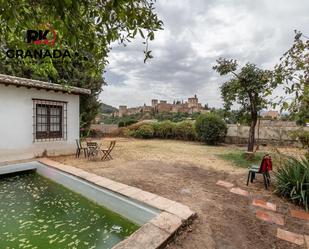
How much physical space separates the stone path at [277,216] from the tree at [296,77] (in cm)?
177

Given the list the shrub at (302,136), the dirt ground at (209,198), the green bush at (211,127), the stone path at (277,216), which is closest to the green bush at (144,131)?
the green bush at (211,127)

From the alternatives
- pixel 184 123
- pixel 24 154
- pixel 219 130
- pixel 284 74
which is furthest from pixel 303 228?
pixel 184 123

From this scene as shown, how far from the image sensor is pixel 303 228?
143 inches

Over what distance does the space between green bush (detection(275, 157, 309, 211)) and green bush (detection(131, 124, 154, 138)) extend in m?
13.3

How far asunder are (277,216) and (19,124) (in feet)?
28.3

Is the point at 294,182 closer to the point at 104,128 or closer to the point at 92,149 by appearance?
the point at 92,149

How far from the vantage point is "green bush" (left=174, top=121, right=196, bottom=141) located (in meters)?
16.6

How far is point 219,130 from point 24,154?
11119 millimetres

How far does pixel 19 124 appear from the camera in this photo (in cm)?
816

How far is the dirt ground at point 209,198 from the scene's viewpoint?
125 inches

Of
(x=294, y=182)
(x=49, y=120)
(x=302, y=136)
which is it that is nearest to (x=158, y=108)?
(x=49, y=120)

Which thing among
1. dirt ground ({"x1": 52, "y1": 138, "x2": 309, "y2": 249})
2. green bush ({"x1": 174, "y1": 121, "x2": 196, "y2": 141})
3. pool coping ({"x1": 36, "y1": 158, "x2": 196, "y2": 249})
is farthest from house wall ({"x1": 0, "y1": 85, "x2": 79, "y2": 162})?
green bush ({"x1": 174, "y1": 121, "x2": 196, "y2": 141})

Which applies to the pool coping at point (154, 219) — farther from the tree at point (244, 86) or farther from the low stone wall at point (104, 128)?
the low stone wall at point (104, 128)

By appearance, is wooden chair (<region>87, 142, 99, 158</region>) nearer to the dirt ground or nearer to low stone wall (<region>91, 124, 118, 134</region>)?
the dirt ground
